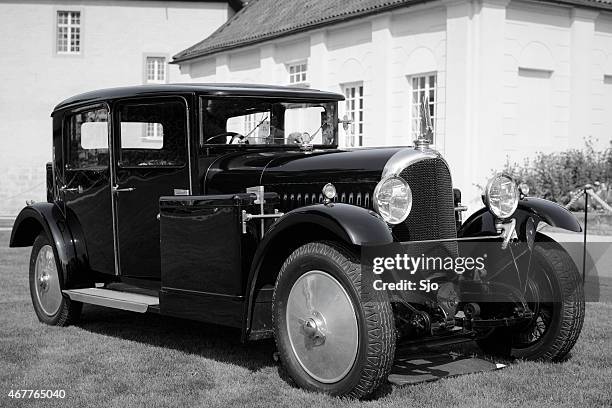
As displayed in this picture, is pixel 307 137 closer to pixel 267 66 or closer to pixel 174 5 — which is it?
pixel 267 66

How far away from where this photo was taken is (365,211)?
15.7 ft

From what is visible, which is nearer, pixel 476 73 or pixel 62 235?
pixel 62 235

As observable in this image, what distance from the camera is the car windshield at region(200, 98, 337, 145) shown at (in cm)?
606

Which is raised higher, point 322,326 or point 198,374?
point 322,326

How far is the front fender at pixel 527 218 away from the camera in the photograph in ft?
18.5

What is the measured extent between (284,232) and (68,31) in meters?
28.1

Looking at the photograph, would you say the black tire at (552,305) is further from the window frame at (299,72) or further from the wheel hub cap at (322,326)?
the window frame at (299,72)

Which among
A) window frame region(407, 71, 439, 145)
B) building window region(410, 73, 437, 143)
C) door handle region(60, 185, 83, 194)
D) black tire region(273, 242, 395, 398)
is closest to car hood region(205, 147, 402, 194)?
black tire region(273, 242, 395, 398)

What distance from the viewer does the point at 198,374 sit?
543 cm

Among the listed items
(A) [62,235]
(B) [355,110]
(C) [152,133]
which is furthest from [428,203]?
(B) [355,110]

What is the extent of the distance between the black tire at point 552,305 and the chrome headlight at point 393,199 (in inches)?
50.6

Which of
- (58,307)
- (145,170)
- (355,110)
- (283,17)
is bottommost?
(58,307)

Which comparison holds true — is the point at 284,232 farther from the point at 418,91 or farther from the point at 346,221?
the point at 418,91

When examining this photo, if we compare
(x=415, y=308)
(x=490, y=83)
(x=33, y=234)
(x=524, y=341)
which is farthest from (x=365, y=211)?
(x=490, y=83)
